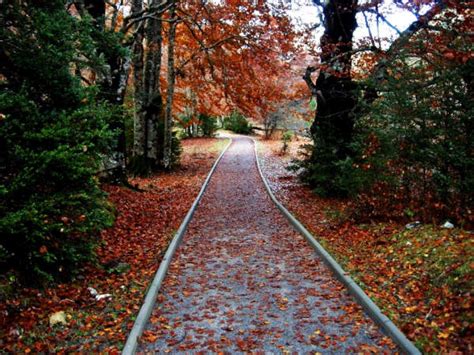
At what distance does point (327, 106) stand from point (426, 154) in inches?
245

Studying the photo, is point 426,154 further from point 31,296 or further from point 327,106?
point 31,296

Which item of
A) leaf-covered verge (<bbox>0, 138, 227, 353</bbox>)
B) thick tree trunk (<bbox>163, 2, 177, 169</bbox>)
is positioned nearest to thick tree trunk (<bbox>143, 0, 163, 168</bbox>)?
thick tree trunk (<bbox>163, 2, 177, 169</bbox>)

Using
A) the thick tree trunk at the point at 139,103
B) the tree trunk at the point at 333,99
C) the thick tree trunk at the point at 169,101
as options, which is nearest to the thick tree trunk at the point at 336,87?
the tree trunk at the point at 333,99

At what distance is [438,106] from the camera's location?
7.98 metres

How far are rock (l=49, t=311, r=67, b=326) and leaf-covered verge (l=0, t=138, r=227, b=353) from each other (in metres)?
0.05

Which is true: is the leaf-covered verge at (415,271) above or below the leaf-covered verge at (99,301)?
above

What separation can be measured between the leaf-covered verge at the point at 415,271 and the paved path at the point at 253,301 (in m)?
0.42

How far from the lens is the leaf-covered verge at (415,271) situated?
188 inches

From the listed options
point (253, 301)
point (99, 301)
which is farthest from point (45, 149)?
point (253, 301)

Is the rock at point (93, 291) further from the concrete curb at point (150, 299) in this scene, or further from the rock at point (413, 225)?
the rock at point (413, 225)

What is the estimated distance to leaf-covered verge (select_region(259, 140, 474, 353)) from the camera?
15.7ft

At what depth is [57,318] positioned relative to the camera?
16.9ft

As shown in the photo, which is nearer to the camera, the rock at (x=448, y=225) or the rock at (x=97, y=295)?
the rock at (x=97, y=295)

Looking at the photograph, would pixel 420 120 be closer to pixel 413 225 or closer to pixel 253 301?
pixel 413 225
